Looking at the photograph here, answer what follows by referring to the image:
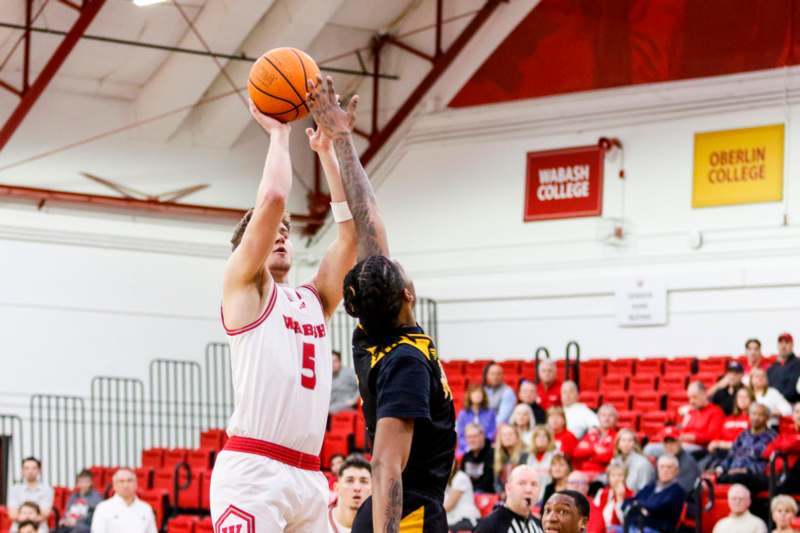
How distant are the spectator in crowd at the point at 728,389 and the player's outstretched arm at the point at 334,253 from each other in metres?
9.28

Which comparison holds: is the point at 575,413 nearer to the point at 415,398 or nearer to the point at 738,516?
the point at 738,516

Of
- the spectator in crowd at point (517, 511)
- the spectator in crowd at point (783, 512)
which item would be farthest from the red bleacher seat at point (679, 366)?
the spectator in crowd at point (517, 511)

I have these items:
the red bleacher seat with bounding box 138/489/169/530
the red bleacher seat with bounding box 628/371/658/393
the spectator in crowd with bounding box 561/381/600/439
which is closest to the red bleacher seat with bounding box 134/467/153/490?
the red bleacher seat with bounding box 138/489/169/530

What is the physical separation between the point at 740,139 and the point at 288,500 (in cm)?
1346

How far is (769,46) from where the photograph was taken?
18.1m

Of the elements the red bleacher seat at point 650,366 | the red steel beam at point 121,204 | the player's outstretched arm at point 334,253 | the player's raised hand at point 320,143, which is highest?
the red steel beam at point 121,204

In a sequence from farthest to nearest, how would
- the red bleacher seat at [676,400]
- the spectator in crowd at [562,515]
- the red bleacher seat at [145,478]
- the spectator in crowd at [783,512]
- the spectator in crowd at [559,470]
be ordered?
the red bleacher seat at [145,478]
the red bleacher seat at [676,400]
the spectator in crowd at [559,470]
the spectator in crowd at [783,512]
the spectator in crowd at [562,515]

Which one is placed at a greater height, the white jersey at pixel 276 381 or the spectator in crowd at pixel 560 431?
the white jersey at pixel 276 381

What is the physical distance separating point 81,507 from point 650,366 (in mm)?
6652

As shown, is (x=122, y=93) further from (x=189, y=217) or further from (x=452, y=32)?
(x=452, y=32)

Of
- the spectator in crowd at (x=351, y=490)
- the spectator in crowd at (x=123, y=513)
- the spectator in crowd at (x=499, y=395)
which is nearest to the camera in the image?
the spectator in crowd at (x=351, y=490)

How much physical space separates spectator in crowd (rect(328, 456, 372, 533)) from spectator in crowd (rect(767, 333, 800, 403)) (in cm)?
731

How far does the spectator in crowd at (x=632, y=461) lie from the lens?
13312 millimetres

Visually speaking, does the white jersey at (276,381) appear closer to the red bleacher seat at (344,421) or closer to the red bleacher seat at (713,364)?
the red bleacher seat at (344,421)
